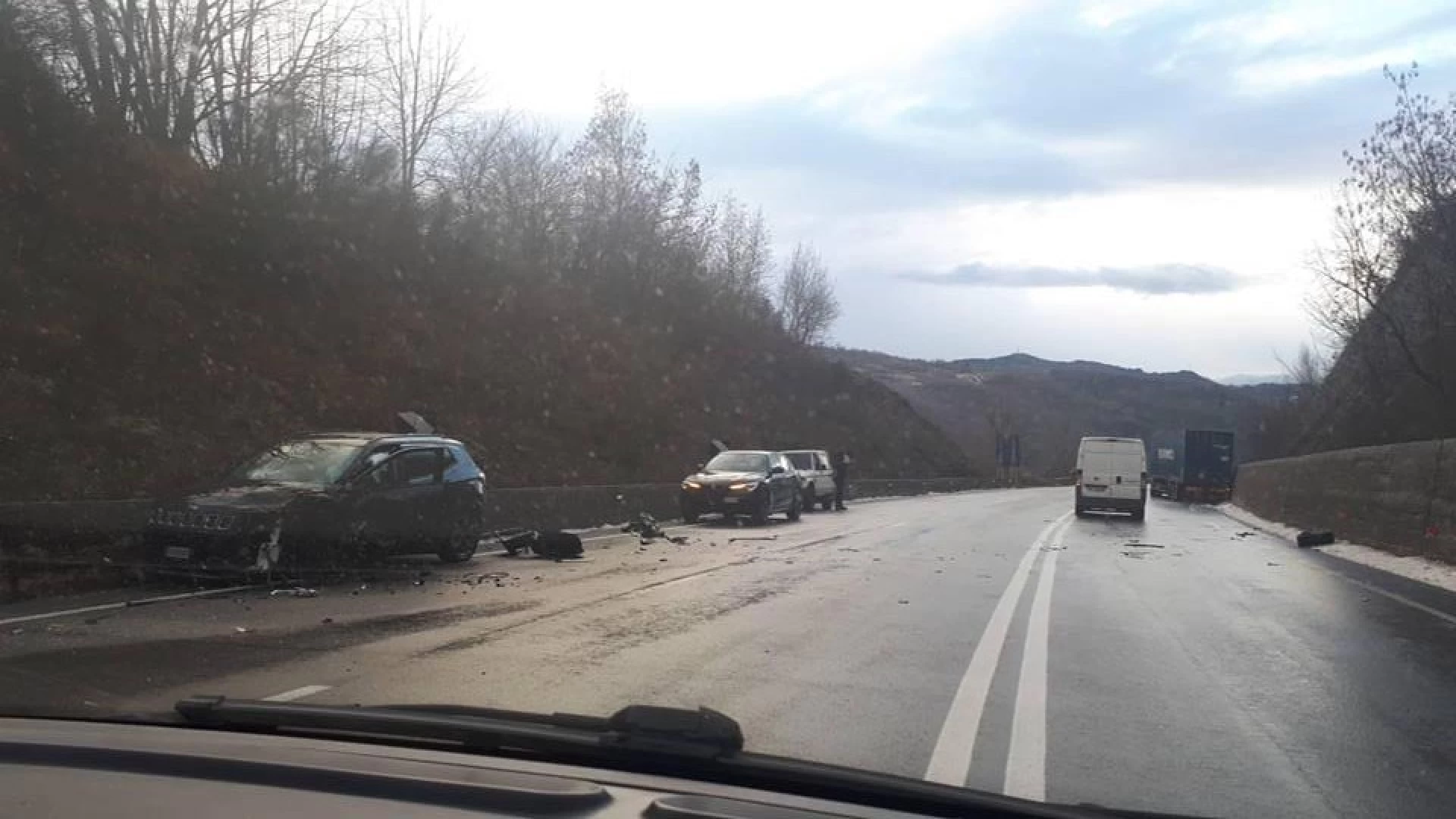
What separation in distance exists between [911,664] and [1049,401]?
490ft

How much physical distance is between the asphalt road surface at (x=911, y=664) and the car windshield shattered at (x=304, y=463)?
139 centimetres

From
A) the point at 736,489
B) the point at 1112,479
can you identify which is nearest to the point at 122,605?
the point at 736,489

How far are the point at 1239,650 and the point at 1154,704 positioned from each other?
3.01 metres

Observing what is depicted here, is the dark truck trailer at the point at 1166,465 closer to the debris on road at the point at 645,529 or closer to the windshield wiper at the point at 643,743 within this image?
the debris on road at the point at 645,529

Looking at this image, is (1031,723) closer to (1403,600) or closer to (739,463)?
(1403,600)

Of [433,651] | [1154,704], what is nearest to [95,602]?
[433,651]

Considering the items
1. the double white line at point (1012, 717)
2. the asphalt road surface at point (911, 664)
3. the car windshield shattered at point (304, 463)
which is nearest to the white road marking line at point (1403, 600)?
the asphalt road surface at point (911, 664)

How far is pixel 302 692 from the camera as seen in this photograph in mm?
7648

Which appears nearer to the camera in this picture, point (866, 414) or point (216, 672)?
point (216, 672)

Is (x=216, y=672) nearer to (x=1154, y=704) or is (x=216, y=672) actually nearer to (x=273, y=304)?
(x=1154, y=704)

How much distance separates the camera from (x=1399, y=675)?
969 cm

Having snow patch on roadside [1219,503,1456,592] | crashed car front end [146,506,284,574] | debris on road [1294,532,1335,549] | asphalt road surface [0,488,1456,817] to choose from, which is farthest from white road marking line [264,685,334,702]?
debris on road [1294,532,1335,549]

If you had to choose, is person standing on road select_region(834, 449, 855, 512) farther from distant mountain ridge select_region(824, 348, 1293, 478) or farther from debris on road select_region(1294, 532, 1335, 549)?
distant mountain ridge select_region(824, 348, 1293, 478)

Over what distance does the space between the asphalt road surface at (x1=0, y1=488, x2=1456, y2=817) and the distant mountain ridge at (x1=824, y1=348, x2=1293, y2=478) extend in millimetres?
101447
